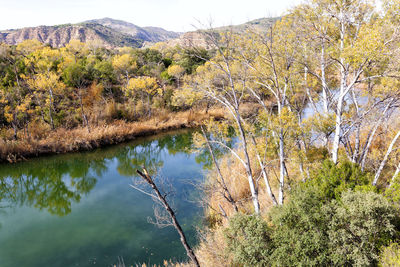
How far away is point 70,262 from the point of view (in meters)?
8.33

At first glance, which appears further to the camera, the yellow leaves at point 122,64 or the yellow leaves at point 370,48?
the yellow leaves at point 122,64

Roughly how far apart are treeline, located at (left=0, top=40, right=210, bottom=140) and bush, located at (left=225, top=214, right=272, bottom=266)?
19.3 meters

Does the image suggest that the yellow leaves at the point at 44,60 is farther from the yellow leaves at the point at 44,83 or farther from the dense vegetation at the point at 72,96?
the yellow leaves at the point at 44,83

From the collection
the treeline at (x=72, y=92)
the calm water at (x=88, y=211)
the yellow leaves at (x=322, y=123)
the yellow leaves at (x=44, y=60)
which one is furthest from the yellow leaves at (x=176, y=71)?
the yellow leaves at (x=322, y=123)

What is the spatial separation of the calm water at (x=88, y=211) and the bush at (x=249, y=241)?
2678 millimetres

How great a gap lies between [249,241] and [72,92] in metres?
28.3

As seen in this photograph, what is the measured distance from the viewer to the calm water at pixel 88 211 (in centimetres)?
876

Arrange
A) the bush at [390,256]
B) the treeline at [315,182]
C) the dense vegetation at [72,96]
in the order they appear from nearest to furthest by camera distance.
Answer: the bush at [390,256], the treeline at [315,182], the dense vegetation at [72,96]

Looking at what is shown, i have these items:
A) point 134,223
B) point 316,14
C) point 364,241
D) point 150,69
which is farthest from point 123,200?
point 150,69

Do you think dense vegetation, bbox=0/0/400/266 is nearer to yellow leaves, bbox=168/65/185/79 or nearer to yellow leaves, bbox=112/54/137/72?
yellow leaves, bbox=112/54/137/72

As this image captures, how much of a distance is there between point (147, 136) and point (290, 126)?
63.2 feet

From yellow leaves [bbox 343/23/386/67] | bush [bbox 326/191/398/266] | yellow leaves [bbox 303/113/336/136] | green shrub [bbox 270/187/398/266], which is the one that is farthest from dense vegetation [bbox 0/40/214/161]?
bush [bbox 326/191/398/266]

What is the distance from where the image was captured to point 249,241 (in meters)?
5.18

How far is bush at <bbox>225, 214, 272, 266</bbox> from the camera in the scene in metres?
5.11
